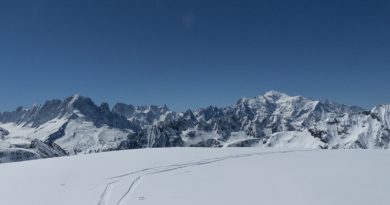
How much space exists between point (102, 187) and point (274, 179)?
304 inches

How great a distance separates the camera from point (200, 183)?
1662 centimetres

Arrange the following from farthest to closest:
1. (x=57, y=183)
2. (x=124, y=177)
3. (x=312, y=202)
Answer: (x=124, y=177) < (x=57, y=183) < (x=312, y=202)

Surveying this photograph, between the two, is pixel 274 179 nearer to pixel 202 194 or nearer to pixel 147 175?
pixel 202 194

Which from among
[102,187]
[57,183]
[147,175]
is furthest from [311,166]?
[57,183]

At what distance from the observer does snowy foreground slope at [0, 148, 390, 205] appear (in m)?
13.6

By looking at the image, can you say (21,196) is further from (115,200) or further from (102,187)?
(115,200)

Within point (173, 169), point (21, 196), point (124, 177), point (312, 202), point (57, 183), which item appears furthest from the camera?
point (173, 169)

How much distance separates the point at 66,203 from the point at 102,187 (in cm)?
254

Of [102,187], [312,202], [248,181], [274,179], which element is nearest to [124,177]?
[102,187]

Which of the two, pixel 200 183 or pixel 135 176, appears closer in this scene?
pixel 200 183

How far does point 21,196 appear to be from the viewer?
1443cm

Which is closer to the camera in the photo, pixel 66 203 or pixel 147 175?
pixel 66 203

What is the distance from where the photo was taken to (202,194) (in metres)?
14.5

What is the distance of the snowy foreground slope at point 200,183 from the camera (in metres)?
13.6
